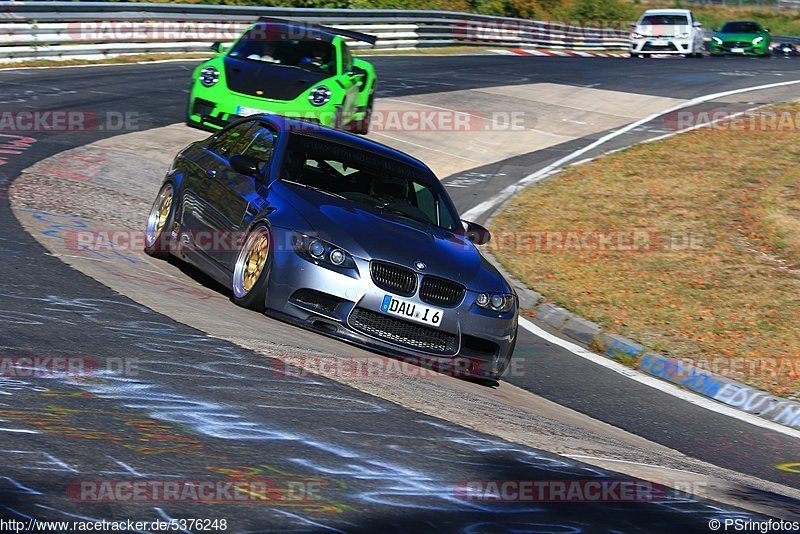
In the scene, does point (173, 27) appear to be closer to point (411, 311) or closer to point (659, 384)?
point (659, 384)

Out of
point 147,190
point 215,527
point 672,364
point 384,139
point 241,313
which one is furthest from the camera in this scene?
point 384,139

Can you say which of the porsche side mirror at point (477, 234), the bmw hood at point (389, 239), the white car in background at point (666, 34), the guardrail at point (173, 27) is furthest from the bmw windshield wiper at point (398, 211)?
the white car in background at point (666, 34)

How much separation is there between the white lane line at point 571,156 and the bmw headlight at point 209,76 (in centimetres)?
407

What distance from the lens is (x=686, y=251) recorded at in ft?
44.4

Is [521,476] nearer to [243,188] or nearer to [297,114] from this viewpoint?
[243,188]

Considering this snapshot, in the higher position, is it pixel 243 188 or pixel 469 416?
pixel 243 188

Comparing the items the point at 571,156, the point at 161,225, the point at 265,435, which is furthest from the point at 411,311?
the point at 571,156

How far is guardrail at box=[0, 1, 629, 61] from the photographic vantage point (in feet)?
76.9

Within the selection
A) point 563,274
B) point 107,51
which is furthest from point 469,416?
point 107,51

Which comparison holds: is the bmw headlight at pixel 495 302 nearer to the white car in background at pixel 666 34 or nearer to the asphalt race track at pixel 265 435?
the asphalt race track at pixel 265 435

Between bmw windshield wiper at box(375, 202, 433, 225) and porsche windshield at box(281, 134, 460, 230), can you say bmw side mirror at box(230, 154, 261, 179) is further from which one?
bmw windshield wiper at box(375, 202, 433, 225)

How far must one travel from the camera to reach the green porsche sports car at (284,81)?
52.6ft

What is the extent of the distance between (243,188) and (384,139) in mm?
10192

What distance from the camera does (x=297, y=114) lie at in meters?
16.1
